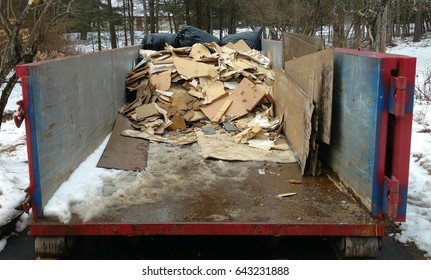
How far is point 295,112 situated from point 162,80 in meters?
2.68

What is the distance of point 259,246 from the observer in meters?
3.49

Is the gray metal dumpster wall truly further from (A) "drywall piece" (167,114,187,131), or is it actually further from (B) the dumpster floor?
(A) "drywall piece" (167,114,187,131)

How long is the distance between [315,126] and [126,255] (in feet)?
6.04

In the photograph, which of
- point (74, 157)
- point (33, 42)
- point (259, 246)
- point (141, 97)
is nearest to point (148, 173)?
point (74, 157)

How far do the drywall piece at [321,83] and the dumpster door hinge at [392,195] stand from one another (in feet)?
2.88

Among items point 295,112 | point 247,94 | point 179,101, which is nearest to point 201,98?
point 179,101

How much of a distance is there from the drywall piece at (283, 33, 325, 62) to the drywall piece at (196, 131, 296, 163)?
1.11 m

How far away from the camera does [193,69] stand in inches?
270

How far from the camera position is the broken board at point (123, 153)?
4.04 m

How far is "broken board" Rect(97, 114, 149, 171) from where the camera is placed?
404 centimetres

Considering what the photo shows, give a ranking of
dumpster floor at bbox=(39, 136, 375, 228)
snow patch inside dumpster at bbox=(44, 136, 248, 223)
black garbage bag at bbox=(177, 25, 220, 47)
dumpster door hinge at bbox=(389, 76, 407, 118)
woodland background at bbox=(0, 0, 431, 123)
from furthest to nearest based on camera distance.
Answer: black garbage bag at bbox=(177, 25, 220, 47) → woodland background at bbox=(0, 0, 431, 123) → snow patch inside dumpster at bbox=(44, 136, 248, 223) → dumpster floor at bbox=(39, 136, 375, 228) → dumpster door hinge at bbox=(389, 76, 407, 118)

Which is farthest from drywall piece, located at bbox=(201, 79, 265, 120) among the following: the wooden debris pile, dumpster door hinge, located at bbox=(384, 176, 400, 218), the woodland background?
dumpster door hinge, located at bbox=(384, 176, 400, 218)

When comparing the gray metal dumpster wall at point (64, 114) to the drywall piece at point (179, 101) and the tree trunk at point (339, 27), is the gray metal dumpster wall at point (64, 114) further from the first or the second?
the tree trunk at point (339, 27)
